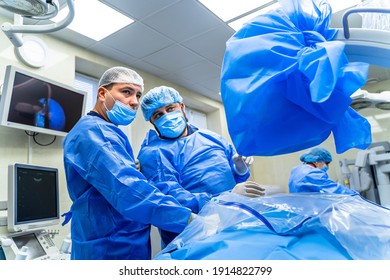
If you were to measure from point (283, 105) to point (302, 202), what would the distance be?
0.22 meters

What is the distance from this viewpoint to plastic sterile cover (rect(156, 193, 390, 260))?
44cm

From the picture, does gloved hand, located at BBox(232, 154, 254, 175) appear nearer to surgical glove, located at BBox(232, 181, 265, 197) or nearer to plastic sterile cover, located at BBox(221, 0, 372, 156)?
surgical glove, located at BBox(232, 181, 265, 197)

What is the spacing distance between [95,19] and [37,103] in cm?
88

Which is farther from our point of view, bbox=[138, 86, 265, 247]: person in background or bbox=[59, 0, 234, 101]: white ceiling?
bbox=[59, 0, 234, 101]: white ceiling

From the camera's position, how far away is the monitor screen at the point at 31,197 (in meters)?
1.69

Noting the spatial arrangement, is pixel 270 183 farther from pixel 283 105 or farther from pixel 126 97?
pixel 283 105

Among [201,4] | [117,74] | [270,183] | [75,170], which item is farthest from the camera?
[270,183]

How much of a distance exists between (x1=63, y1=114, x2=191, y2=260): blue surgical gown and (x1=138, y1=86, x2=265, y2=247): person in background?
180mm

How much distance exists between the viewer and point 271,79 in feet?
1.75

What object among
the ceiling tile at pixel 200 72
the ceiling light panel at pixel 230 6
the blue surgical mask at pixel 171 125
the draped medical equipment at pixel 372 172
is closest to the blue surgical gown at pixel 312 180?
the draped medical equipment at pixel 372 172

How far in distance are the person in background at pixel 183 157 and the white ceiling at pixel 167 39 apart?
1.18 metres

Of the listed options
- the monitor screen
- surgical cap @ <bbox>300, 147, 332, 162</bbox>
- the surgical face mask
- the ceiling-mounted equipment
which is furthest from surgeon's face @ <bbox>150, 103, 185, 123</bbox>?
surgical cap @ <bbox>300, 147, 332, 162</bbox>

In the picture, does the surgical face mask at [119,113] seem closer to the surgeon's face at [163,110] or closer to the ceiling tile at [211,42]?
the surgeon's face at [163,110]
